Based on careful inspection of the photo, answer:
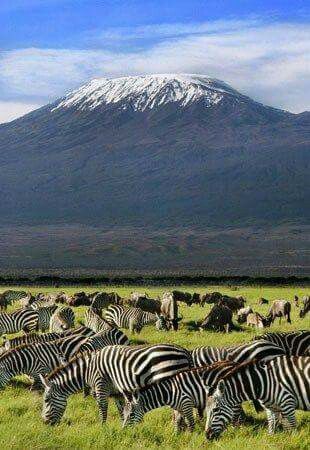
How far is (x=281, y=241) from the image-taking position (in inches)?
7313

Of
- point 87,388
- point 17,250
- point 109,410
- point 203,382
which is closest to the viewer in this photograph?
point 203,382

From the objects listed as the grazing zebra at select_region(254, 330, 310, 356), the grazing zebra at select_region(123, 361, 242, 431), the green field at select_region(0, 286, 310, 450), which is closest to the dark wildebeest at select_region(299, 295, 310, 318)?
the grazing zebra at select_region(254, 330, 310, 356)

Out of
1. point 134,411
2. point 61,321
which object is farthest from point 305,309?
point 134,411

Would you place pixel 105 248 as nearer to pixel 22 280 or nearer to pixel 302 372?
pixel 22 280

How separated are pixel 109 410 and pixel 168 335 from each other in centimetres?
1081

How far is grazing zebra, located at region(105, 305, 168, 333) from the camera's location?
27.2 metres

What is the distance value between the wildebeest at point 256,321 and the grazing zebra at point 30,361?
45.3 ft

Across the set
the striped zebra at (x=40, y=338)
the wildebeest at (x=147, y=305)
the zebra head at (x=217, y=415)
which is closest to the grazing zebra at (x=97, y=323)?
the striped zebra at (x=40, y=338)

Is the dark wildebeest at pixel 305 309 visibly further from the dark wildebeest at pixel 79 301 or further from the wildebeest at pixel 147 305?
the dark wildebeest at pixel 79 301

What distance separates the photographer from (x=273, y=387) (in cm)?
1291

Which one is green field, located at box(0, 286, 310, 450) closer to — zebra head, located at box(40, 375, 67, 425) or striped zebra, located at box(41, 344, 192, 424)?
zebra head, located at box(40, 375, 67, 425)

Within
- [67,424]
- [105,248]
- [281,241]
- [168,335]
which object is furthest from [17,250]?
[67,424]

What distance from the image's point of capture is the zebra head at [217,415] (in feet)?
40.3

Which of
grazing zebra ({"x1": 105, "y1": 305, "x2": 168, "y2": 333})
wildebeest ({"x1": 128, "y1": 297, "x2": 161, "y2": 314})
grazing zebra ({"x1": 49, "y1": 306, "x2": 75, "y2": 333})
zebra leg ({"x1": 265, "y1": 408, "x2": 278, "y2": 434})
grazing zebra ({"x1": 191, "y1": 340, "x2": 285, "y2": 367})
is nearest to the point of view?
zebra leg ({"x1": 265, "y1": 408, "x2": 278, "y2": 434})
